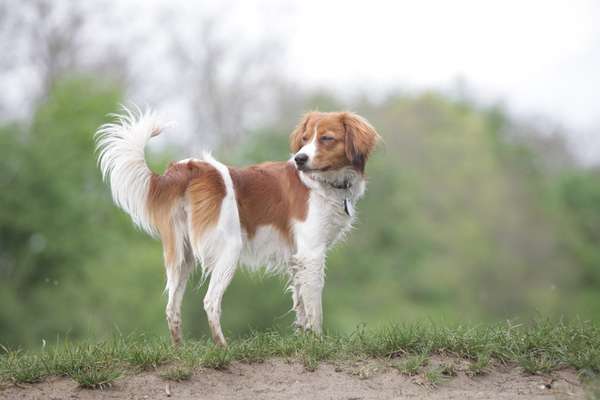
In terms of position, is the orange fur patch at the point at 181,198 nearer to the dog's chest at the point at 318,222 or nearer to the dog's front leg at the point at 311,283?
the dog's chest at the point at 318,222

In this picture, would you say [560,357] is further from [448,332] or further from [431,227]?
[431,227]

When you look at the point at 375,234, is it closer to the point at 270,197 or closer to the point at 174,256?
the point at 270,197

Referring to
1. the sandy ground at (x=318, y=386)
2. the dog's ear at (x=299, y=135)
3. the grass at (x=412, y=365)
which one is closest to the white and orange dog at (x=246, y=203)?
the dog's ear at (x=299, y=135)

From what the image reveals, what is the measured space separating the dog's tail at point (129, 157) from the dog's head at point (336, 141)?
55.3 inches

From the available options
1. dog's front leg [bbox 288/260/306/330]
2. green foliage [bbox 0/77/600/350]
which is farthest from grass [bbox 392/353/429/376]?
green foliage [bbox 0/77/600/350]

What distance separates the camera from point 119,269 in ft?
110

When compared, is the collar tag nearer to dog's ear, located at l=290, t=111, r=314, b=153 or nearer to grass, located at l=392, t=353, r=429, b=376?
dog's ear, located at l=290, t=111, r=314, b=153

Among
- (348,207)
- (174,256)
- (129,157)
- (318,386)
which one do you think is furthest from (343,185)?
(318,386)

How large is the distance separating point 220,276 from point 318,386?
5.78ft

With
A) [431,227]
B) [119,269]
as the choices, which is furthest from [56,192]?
[431,227]

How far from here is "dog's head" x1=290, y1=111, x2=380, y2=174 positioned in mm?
8156

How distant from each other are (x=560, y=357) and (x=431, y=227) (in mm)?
42130

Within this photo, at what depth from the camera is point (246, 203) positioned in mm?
→ 8148

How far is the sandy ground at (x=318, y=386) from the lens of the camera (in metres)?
6.26
